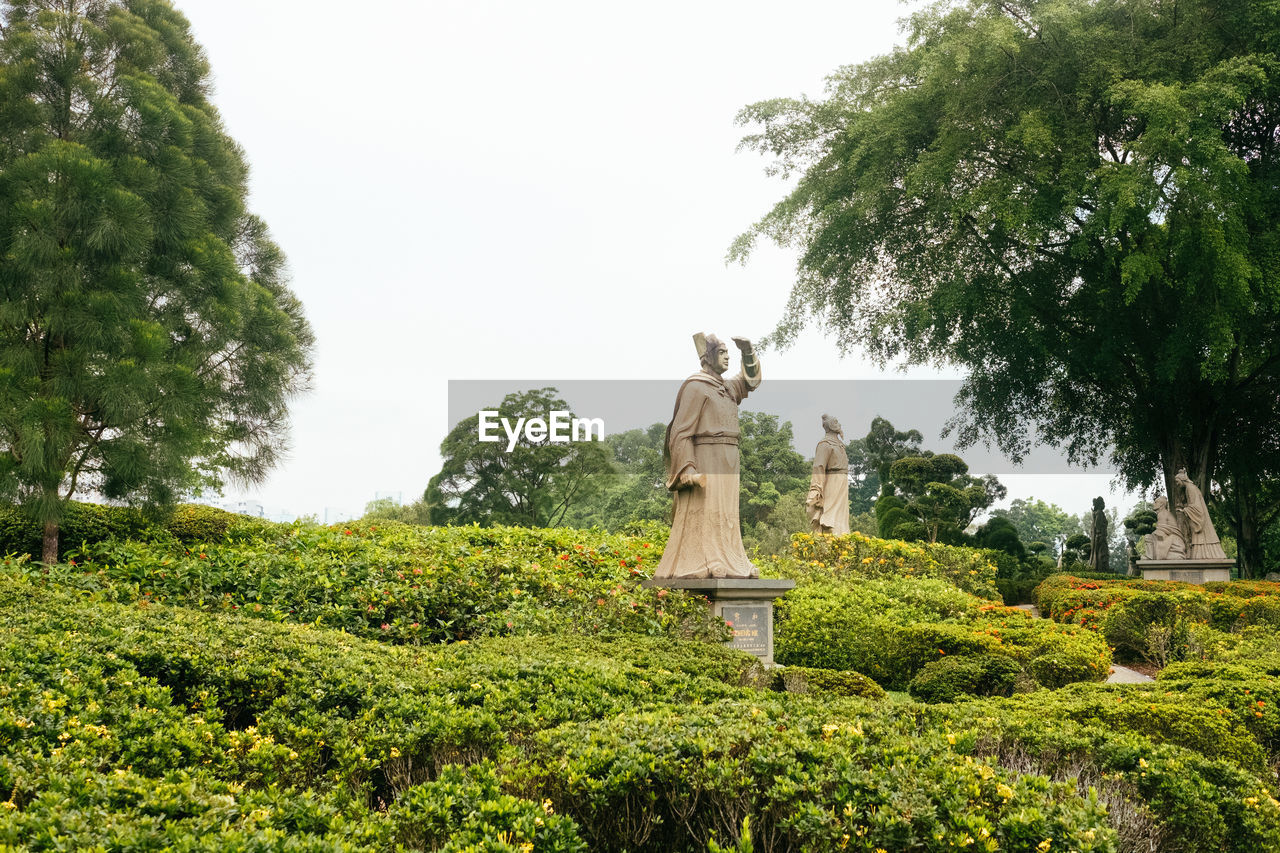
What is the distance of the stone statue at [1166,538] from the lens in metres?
15.7

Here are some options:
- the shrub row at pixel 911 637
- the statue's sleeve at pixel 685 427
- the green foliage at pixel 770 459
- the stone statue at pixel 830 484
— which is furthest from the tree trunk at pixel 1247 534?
the statue's sleeve at pixel 685 427

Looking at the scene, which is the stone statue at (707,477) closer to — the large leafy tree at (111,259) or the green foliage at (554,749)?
→ the green foliage at (554,749)

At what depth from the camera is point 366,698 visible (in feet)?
12.8

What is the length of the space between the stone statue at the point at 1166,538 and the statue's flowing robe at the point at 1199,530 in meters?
0.16

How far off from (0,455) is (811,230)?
622 inches

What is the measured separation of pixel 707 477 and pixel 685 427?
0.47 meters

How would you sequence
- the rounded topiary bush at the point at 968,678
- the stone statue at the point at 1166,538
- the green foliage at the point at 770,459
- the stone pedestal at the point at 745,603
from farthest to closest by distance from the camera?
the green foliage at the point at 770,459, the stone statue at the point at 1166,538, the stone pedestal at the point at 745,603, the rounded topiary bush at the point at 968,678

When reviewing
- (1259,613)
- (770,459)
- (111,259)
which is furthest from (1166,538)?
(770,459)

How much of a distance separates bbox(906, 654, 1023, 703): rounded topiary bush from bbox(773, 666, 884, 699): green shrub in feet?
2.77

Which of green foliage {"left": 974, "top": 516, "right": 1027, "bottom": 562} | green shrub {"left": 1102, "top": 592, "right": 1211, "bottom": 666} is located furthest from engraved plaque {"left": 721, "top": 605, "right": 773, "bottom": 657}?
green foliage {"left": 974, "top": 516, "right": 1027, "bottom": 562}

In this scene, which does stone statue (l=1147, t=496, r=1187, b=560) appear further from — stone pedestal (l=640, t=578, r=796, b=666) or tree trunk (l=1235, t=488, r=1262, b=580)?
stone pedestal (l=640, t=578, r=796, b=666)

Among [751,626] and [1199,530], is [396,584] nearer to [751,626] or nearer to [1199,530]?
[751,626]

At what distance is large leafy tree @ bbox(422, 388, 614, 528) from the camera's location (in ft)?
87.1

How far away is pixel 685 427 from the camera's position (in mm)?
7609
